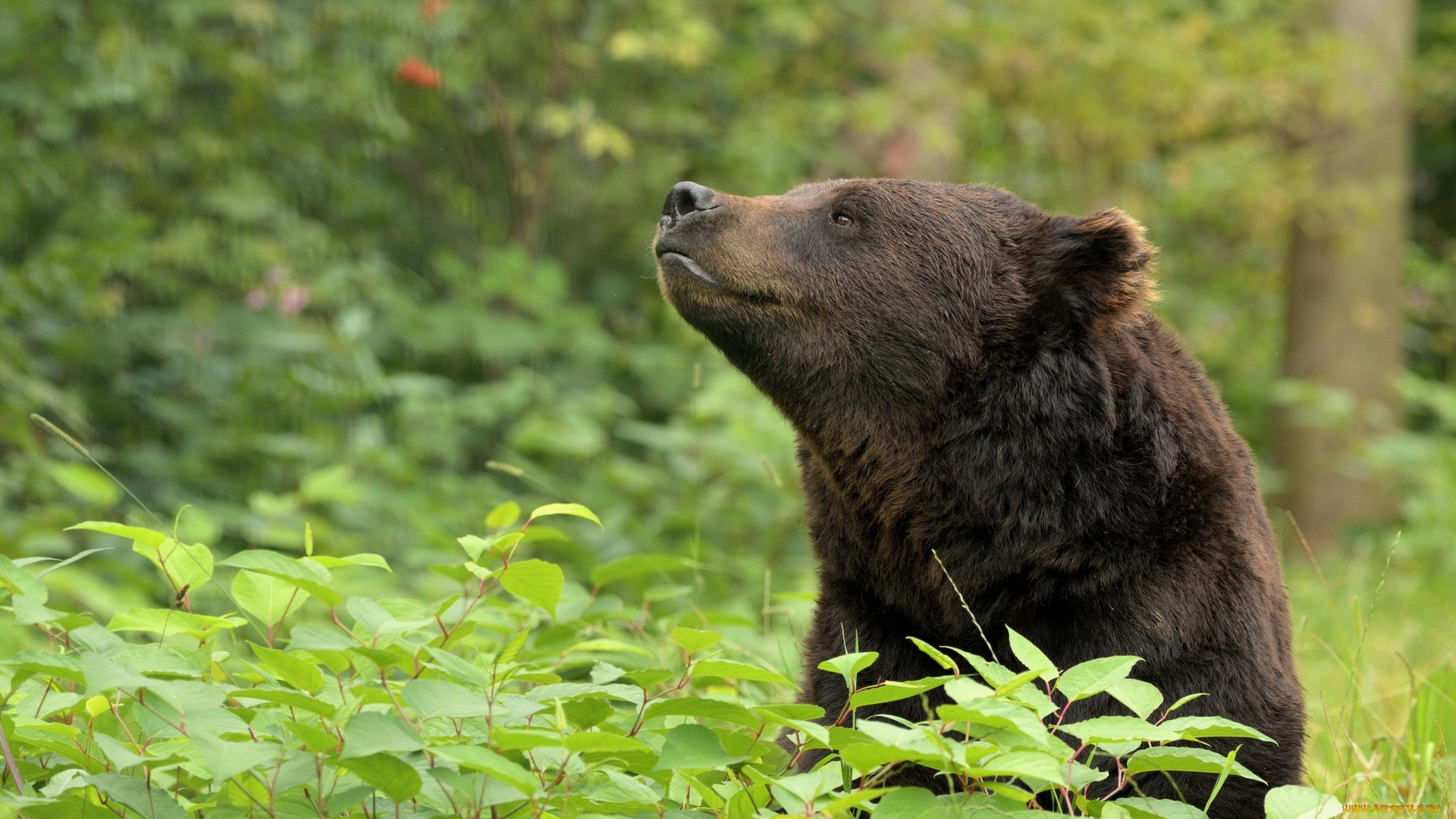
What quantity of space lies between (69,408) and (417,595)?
1385 millimetres

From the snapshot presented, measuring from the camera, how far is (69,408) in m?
4.47

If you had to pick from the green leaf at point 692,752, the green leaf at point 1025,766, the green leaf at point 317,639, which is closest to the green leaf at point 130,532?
the green leaf at point 317,639

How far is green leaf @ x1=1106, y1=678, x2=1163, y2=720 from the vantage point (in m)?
1.77

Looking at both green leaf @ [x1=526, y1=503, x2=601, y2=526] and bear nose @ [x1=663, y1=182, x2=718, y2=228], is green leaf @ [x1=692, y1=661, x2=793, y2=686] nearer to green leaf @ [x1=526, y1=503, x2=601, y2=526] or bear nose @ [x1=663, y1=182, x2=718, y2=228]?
green leaf @ [x1=526, y1=503, x2=601, y2=526]

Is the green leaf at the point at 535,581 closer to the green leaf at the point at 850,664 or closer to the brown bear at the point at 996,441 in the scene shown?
the green leaf at the point at 850,664

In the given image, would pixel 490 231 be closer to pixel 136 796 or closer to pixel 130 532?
pixel 130 532

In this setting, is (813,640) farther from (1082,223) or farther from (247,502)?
(247,502)

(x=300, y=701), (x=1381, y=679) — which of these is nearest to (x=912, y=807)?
(x=300, y=701)

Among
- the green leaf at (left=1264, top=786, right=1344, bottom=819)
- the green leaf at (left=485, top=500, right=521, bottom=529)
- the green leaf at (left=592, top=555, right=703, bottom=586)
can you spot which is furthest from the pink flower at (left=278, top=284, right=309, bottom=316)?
the green leaf at (left=1264, top=786, right=1344, bottom=819)

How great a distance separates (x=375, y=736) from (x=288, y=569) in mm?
339

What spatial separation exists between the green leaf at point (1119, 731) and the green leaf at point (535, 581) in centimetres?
73

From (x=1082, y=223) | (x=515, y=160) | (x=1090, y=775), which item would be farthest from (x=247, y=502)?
(x=1090, y=775)

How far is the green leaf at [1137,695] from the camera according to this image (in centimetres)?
177

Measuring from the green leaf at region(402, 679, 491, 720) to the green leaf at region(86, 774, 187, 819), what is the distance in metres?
0.40
